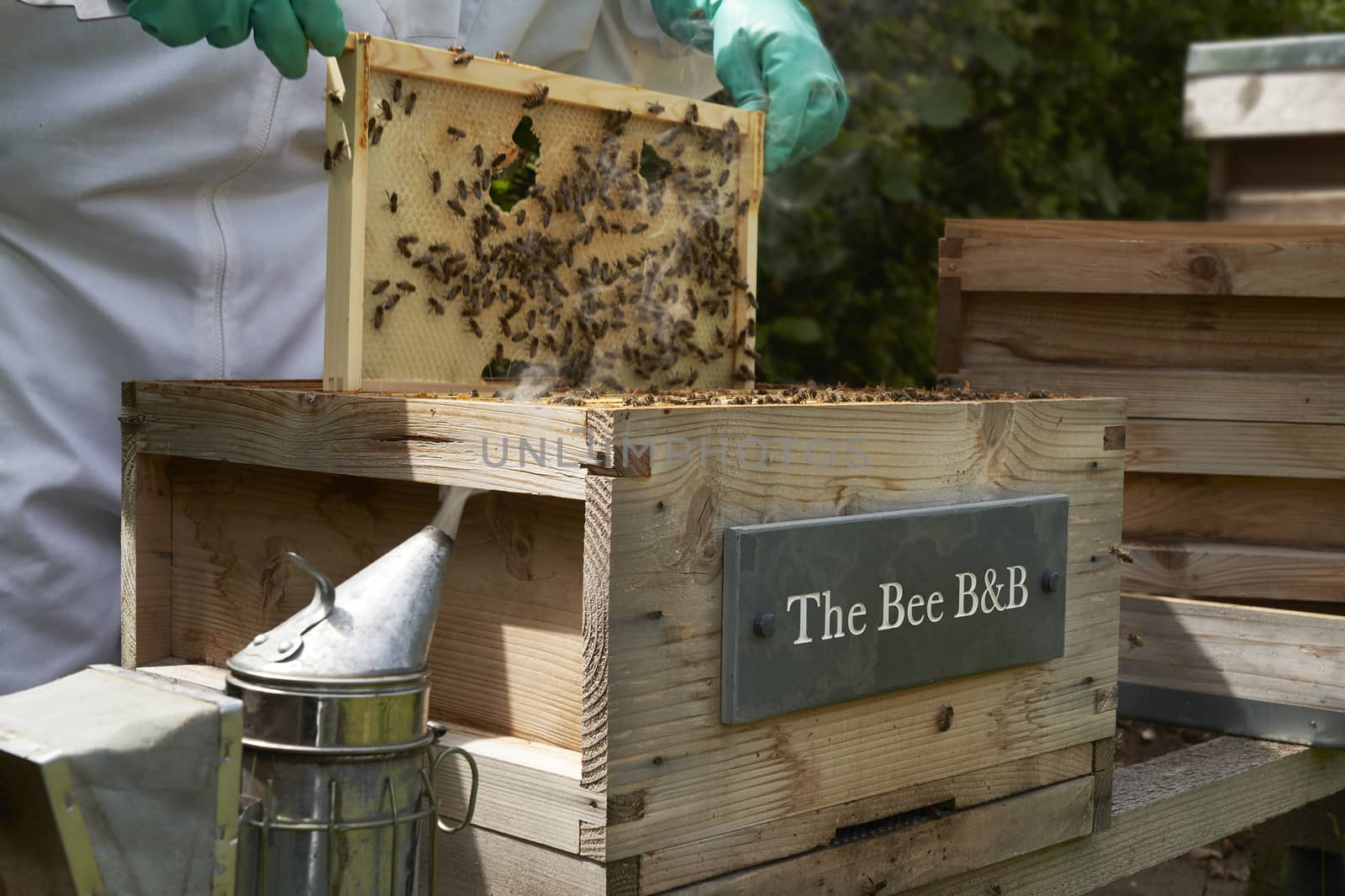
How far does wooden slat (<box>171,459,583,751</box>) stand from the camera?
158 cm

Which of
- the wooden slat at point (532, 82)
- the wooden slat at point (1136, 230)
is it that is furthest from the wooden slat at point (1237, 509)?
the wooden slat at point (532, 82)

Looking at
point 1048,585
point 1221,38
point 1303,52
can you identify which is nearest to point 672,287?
point 1048,585

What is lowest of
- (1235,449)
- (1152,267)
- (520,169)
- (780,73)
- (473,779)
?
(473,779)

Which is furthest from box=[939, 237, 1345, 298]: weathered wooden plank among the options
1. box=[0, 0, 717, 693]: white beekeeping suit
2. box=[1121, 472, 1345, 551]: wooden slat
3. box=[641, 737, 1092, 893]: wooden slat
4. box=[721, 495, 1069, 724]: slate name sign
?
box=[0, 0, 717, 693]: white beekeeping suit

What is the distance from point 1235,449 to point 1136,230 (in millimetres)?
529

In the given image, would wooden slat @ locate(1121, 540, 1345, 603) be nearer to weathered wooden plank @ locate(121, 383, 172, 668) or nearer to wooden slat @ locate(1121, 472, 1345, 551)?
wooden slat @ locate(1121, 472, 1345, 551)

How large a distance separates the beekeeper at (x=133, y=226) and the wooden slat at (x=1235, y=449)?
2.72 feet

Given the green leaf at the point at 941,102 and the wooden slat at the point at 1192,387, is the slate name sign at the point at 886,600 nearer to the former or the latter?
the wooden slat at the point at 1192,387

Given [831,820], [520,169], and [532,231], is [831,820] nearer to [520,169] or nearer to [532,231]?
[532,231]

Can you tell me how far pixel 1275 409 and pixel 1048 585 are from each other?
2.88 feet

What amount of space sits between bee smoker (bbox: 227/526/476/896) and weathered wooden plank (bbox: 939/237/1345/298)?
1626 mm

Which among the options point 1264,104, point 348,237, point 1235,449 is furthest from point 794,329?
point 348,237

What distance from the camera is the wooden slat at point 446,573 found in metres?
1.58

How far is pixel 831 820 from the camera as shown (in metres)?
1.70
